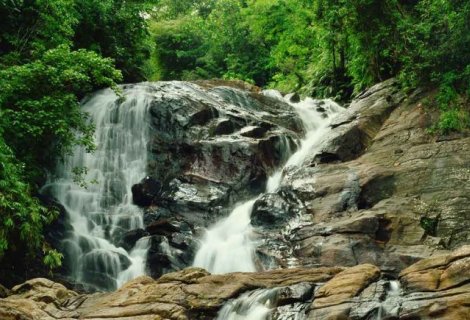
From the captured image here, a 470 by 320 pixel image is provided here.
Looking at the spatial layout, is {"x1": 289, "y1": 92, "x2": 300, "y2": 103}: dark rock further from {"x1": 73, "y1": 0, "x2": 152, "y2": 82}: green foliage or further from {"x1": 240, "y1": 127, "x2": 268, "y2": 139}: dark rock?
{"x1": 73, "y1": 0, "x2": 152, "y2": 82}: green foliage

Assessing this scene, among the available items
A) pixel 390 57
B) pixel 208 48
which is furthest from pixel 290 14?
pixel 390 57

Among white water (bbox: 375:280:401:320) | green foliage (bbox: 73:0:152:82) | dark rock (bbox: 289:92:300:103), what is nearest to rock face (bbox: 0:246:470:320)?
white water (bbox: 375:280:401:320)

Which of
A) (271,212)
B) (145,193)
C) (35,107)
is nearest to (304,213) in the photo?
(271,212)

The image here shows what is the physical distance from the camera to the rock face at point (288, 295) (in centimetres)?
821

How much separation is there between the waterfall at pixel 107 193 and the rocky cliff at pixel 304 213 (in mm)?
512

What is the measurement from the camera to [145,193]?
19000mm

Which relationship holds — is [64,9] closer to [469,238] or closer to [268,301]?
[268,301]

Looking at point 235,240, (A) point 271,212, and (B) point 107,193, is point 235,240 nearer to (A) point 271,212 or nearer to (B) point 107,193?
(A) point 271,212

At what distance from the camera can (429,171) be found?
1472cm

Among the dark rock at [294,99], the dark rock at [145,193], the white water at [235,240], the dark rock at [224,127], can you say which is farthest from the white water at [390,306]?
the dark rock at [294,99]

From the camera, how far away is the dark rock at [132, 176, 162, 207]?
62.1 ft

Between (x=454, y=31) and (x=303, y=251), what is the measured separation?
859 centimetres

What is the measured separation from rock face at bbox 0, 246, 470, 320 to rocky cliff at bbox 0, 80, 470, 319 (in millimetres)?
27

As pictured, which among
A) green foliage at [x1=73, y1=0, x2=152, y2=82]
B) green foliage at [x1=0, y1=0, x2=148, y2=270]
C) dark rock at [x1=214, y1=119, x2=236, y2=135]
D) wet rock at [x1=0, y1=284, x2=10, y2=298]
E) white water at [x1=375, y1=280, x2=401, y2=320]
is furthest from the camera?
green foliage at [x1=73, y1=0, x2=152, y2=82]
